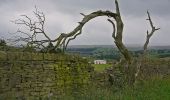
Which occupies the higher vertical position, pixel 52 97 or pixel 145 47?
pixel 145 47

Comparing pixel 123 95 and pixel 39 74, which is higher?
pixel 39 74

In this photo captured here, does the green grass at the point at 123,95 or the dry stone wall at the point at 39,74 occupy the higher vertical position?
the dry stone wall at the point at 39,74

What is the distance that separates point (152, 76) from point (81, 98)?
9.70 metres

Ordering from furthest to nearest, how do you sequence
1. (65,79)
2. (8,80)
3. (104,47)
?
1. (104,47)
2. (65,79)
3. (8,80)

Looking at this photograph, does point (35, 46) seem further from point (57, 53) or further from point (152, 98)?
point (152, 98)

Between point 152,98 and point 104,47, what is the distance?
14220 millimetres

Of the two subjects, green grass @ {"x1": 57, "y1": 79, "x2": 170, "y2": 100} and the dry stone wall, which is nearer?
the dry stone wall

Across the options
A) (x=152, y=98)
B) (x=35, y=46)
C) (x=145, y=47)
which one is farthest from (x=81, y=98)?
(x=145, y=47)

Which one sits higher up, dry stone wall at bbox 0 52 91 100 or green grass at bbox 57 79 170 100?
dry stone wall at bbox 0 52 91 100

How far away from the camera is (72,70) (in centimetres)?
1549

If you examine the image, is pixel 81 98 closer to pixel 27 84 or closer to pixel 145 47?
pixel 27 84

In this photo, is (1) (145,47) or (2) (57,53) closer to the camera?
(2) (57,53)

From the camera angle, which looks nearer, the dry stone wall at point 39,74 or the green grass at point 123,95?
the dry stone wall at point 39,74

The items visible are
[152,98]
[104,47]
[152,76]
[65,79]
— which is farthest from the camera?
[104,47]
